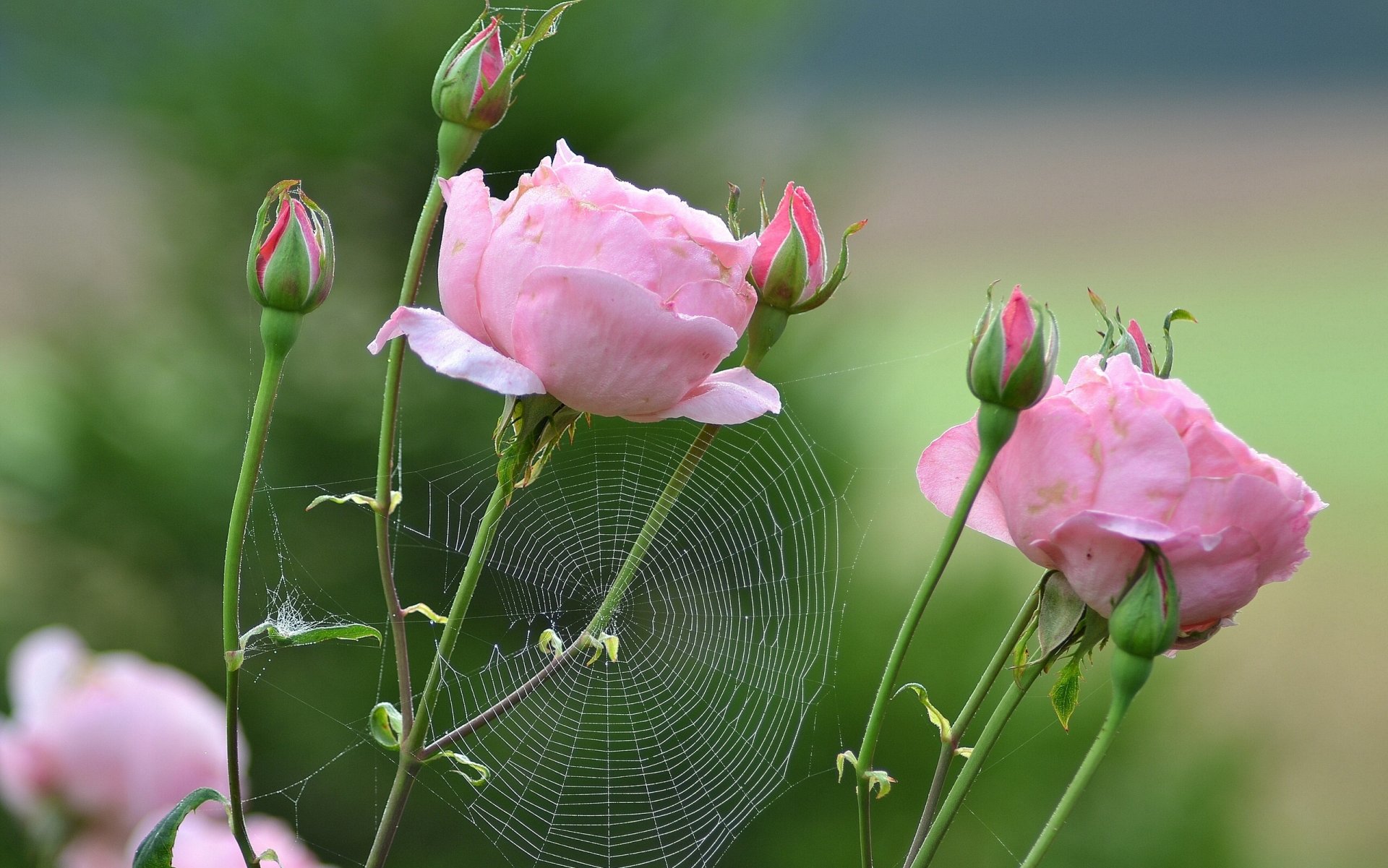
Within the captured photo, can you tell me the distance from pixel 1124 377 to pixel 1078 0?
1187cm

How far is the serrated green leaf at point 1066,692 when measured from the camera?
1.36 ft

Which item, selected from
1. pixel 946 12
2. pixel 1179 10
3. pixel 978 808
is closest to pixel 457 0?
pixel 978 808

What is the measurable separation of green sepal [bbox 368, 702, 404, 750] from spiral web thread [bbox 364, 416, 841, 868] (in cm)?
80

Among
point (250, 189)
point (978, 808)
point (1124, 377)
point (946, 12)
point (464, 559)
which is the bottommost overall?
point (978, 808)

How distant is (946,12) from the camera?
10.8 meters

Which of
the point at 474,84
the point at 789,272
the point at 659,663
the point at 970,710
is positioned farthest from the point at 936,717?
the point at 659,663

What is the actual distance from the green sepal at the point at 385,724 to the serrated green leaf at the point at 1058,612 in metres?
0.20

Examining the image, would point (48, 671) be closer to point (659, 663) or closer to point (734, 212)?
point (734, 212)

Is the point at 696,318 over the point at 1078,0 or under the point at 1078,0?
under

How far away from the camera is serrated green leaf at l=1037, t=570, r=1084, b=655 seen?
37 cm

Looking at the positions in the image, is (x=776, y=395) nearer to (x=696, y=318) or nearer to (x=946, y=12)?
(x=696, y=318)

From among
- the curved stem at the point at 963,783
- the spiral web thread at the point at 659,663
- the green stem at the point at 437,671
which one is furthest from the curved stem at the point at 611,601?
the spiral web thread at the point at 659,663

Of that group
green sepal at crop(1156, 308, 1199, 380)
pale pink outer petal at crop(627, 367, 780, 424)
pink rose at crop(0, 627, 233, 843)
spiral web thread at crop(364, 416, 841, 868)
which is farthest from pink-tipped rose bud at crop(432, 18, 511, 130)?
spiral web thread at crop(364, 416, 841, 868)

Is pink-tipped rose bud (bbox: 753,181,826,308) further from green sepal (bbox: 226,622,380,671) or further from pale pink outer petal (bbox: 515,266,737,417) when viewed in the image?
green sepal (bbox: 226,622,380,671)
